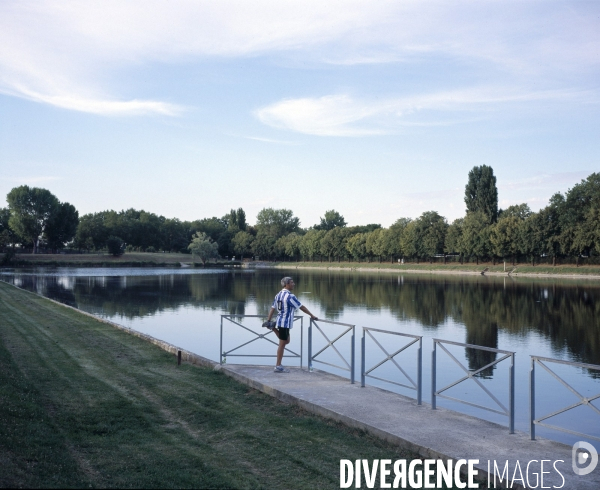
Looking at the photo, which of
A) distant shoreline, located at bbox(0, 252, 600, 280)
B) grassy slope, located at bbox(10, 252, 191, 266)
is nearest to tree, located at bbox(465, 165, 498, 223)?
distant shoreline, located at bbox(0, 252, 600, 280)

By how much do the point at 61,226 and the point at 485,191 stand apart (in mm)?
88711

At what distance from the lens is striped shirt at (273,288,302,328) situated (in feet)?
37.0

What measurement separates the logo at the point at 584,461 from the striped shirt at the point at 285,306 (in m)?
5.63

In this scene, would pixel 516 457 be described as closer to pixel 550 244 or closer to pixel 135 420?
pixel 135 420

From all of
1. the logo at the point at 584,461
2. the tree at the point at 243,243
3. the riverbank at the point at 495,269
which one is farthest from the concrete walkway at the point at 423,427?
the tree at the point at 243,243

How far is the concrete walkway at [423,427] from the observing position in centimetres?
658

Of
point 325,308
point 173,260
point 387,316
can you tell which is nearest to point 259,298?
point 325,308

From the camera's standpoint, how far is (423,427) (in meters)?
8.04

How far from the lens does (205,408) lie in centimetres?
903

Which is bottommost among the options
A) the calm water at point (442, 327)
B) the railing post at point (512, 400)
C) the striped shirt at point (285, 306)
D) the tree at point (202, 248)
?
the calm water at point (442, 327)

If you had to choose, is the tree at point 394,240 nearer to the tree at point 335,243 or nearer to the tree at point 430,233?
the tree at point 430,233

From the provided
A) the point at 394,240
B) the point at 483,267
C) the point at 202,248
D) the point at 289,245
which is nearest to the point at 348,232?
the point at 289,245

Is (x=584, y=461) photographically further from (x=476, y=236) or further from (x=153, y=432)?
(x=476, y=236)

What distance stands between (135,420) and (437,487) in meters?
4.40
